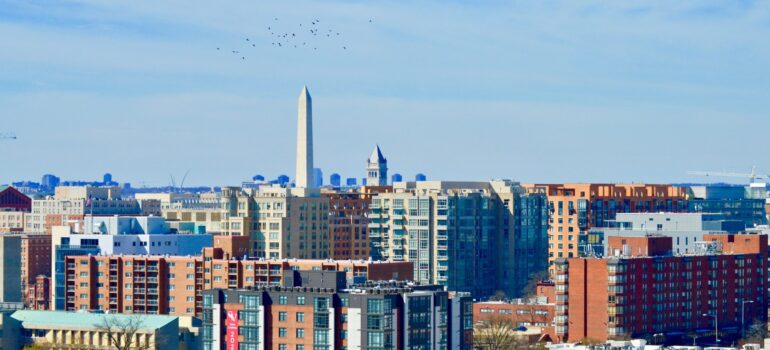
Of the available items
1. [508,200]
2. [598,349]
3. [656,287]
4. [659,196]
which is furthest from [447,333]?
[659,196]

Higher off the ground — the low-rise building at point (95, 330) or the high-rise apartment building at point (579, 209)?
the high-rise apartment building at point (579, 209)

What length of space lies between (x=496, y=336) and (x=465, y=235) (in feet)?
190

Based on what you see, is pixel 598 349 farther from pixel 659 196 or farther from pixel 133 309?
pixel 659 196

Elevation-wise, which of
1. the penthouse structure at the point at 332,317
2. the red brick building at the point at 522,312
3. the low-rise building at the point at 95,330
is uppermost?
the penthouse structure at the point at 332,317

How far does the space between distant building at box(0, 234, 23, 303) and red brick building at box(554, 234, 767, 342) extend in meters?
44.1

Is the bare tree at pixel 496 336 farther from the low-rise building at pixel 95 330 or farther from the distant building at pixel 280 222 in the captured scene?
the distant building at pixel 280 222

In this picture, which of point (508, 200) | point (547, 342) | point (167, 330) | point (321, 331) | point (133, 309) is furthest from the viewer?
point (508, 200)

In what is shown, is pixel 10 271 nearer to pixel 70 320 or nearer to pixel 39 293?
pixel 39 293

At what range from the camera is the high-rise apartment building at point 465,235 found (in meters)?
A: 173

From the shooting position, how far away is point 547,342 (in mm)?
127625

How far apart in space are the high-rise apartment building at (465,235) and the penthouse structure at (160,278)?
117ft

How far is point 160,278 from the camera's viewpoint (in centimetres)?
13662

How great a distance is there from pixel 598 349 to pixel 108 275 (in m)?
43.2

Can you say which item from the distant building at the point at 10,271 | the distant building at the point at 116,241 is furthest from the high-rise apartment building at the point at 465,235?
the distant building at the point at 10,271
